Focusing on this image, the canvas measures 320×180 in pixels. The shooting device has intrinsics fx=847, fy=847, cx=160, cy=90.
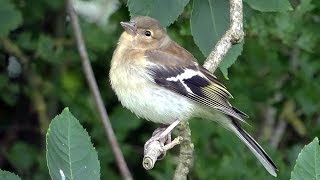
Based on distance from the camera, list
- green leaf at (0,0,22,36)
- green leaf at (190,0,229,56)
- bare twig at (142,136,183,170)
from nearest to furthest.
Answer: bare twig at (142,136,183,170) < green leaf at (190,0,229,56) < green leaf at (0,0,22,36)

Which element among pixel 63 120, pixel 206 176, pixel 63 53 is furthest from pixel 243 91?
pixel 63 120

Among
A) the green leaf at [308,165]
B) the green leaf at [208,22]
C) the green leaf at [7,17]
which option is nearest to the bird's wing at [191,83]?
the green leaf at [208,22]

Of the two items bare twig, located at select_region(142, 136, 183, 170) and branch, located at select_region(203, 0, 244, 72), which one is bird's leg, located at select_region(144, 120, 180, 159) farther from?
branch, located at select_region(203, 0, 244, 72)

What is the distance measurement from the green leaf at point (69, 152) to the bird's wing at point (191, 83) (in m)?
1.65

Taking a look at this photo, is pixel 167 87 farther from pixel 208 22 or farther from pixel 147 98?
pixel 208 22

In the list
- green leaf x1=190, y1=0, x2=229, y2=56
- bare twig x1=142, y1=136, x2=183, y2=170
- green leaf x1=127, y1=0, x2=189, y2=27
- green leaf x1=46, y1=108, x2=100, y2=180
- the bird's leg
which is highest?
green leaf x1=127, y1=0, x2=189, y2=27

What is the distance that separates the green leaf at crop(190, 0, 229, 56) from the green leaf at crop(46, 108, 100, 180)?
1.34 metres

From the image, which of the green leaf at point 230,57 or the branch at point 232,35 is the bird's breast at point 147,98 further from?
the branch at point 232,35

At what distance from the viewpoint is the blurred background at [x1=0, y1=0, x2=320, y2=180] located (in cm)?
564

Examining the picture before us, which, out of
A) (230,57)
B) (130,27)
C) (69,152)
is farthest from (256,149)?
(69,152)

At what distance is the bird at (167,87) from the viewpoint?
14.4 feet

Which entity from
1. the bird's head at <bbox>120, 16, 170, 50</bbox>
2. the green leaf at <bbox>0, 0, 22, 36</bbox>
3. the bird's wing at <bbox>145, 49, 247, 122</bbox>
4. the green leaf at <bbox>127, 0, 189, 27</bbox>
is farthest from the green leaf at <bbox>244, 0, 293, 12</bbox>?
the green leaf at <bbox>0, 0, 22, 36</bbox>

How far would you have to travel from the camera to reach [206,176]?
5.78m

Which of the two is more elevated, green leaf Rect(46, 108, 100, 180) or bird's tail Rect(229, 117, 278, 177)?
green leaf Rect(46, 108, 100, 180)
